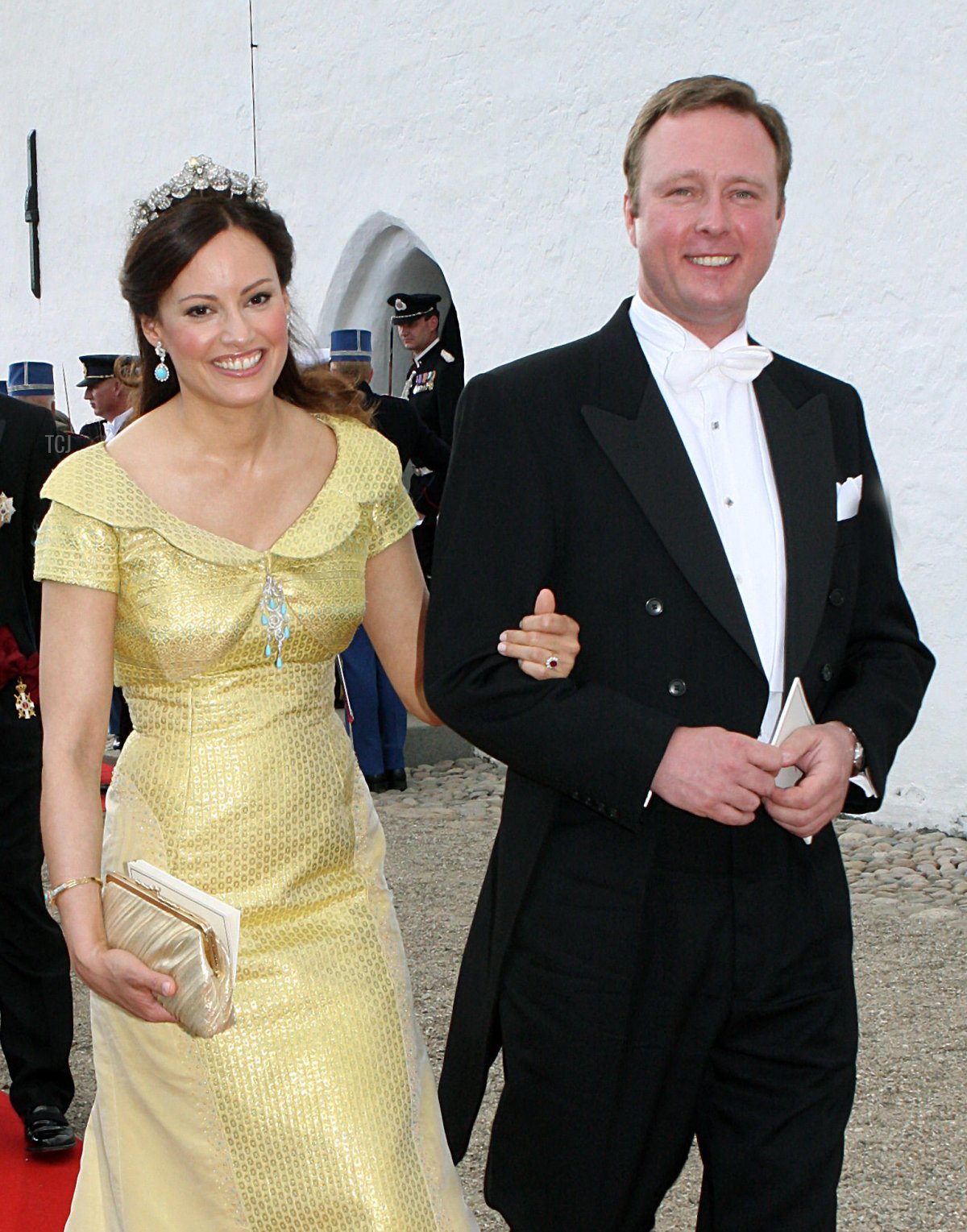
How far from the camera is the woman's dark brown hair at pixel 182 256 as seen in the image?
2.47 meters

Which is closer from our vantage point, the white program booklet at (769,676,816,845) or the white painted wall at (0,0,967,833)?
the white program booklet at (769,676,816,845)

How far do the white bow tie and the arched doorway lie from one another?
683 centimetres

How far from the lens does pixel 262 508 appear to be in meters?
2.55

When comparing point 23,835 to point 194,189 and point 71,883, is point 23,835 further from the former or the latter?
point 194,189

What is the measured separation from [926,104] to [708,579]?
4772 mm

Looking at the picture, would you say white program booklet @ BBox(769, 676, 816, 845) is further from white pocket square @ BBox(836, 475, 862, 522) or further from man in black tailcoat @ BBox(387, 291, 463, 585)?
man in black tailcoat @ BBox(387, 291, 463, 585)

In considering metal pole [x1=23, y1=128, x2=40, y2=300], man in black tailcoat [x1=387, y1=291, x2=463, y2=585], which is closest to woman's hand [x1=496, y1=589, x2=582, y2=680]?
man in black tailcoat [x1=387, y1=291, x2=463, y2=585]

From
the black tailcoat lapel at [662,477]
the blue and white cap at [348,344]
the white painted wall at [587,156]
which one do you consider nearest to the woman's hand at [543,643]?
the black tailcoat lapel at [662,477]

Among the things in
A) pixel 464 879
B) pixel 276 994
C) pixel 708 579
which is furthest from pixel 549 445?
pixel 464 879

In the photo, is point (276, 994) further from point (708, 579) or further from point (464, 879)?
point (464, 879)

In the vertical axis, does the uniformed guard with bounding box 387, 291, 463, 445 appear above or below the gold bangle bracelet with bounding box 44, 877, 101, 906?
above

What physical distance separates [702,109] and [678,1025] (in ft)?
4.20

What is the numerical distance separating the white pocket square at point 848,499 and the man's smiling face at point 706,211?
0.31m

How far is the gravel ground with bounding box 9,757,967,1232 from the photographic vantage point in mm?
3576
